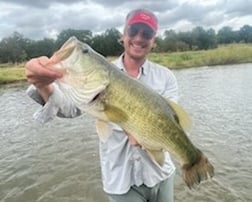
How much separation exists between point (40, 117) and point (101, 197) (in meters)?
4.38

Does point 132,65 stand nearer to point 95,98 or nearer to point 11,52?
point 95,98

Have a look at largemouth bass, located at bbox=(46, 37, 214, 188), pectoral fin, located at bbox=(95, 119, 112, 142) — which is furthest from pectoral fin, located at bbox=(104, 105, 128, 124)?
pectoral fin, located at bbox=(95, 119, 112, 142)

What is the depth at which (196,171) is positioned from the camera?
9.37 feet

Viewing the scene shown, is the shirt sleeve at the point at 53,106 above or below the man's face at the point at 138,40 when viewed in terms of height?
below

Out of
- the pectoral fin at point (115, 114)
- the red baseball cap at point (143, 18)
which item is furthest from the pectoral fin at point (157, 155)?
the red baseball cap at point (143, 18)

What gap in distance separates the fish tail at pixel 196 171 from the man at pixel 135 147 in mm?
444

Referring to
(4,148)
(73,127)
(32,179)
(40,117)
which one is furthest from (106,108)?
(73,127)

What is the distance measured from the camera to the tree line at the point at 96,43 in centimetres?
6106

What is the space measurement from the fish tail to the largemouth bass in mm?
90

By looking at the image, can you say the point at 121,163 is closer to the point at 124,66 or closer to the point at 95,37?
the point at 124,66

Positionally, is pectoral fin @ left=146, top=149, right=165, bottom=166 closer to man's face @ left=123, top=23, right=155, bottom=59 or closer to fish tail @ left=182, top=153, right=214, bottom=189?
fish tail @ left=182, top=153, right=214, bottom=189

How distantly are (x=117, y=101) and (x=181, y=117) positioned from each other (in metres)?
0.61

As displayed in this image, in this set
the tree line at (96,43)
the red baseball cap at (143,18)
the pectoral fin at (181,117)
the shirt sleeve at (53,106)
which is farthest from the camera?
the tree line at (96,43)

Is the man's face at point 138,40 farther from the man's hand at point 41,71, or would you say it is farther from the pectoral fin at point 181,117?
the man's hand at point 41,71
